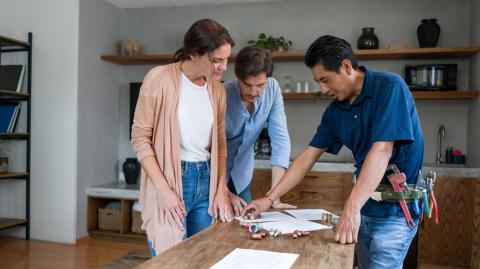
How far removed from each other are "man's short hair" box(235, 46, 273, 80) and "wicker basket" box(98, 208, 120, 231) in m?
3.00

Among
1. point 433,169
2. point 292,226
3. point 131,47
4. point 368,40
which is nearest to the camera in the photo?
point 292,226

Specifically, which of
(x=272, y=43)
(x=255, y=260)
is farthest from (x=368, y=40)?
(x=255, y=260)

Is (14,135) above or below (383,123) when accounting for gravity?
below

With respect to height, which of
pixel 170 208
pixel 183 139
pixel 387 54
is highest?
pixel 387 54

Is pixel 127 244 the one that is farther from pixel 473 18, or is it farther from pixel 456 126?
pixel 473 18

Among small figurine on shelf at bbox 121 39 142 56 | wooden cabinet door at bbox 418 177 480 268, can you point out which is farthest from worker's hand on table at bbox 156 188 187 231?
small figurine on shelf at bbox 121 39 142 56

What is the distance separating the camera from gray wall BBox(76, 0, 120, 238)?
4387mm

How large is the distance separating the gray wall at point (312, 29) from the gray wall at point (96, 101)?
18 cm

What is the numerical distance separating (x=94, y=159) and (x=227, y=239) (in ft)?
11.3

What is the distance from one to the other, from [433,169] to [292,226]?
2.47m

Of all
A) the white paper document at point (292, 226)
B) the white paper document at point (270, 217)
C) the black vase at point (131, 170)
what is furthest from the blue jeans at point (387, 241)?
the black vase at point (131, 170)

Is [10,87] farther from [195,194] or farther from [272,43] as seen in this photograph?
[195,194]

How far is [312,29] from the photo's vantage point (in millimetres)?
4594

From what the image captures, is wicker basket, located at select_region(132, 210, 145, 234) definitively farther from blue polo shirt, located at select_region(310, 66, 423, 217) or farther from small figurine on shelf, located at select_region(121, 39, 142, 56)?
blue polo shirt, located at select_region(310, 66, 423, 217)
